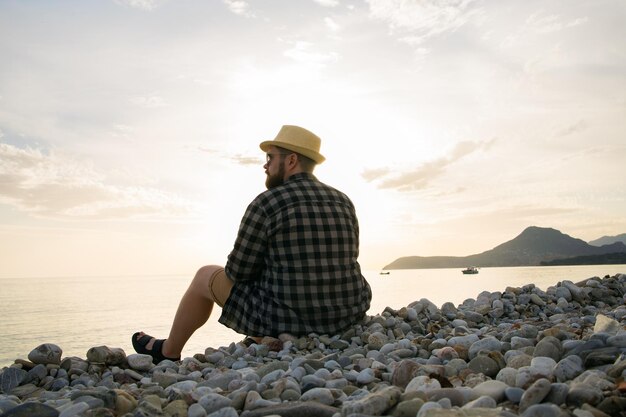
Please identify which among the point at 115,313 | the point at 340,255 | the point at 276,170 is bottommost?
the point at 115,313

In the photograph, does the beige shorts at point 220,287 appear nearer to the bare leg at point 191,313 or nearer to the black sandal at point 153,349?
the bare leg at point 191,313

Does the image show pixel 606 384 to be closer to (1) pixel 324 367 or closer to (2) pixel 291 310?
(1) pixel 324 367

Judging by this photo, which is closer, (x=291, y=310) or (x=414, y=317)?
(x=291, y=310)

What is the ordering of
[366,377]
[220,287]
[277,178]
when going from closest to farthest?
[366,377], [220,287], [277,178]

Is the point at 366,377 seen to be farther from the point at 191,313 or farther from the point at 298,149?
the point at 298,149

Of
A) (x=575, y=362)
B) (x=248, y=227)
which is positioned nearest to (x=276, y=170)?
(x=248, y=227)

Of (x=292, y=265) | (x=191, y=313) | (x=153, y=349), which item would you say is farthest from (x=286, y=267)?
(x=153, y=349)

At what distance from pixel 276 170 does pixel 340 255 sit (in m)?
0.89

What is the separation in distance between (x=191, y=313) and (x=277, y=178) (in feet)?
4.31

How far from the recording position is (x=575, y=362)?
8.43 ft

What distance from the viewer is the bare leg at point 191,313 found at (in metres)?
4.53

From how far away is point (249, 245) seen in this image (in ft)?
14.3

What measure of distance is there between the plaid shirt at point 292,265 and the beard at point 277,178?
0.46 feet

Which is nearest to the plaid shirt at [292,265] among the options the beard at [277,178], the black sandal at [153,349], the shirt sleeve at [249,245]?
the shirt sleeve at [249,245]
